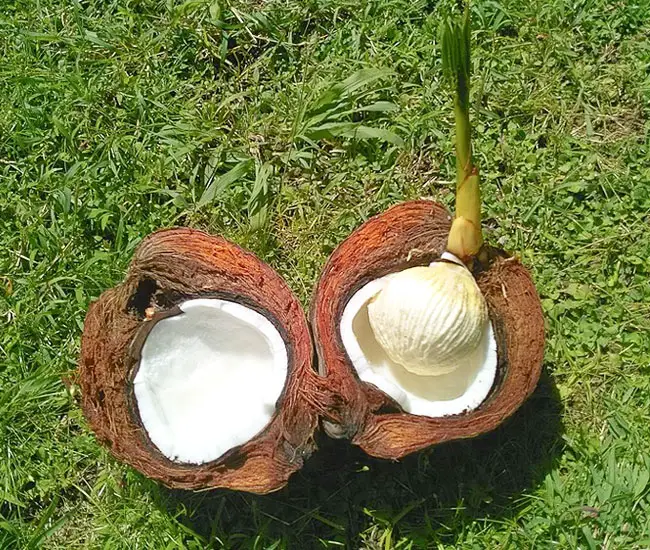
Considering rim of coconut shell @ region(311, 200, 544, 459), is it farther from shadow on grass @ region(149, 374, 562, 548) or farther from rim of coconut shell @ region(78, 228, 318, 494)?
shadow on grass @ region(149, 374, 562, 548)

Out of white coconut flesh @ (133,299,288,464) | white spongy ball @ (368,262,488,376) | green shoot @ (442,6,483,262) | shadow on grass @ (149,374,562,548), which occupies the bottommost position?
shadow on grass @ (149,374,562,548)

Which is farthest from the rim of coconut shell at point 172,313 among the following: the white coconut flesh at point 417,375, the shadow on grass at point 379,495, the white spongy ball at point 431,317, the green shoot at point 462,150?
the green shoot at point 462,150

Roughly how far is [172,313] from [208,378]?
245 mm

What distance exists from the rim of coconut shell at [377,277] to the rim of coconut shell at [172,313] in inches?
3.5

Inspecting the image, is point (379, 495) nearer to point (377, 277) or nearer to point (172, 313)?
point (377, 277)

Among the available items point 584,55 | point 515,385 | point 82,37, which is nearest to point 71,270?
point 82,37

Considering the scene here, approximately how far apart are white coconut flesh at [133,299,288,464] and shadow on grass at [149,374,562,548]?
0.38m

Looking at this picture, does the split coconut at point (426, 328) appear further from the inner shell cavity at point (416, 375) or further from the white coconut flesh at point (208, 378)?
the white coconut flesh at point (208, 378)

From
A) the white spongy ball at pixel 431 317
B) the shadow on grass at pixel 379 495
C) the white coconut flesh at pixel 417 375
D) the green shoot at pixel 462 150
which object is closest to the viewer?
the green shoot at pixel 462 150

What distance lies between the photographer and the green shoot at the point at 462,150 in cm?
199

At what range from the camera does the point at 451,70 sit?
2.04 metres

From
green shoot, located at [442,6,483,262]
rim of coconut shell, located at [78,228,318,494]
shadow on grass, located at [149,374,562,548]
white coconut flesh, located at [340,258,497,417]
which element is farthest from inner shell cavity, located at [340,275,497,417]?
shadow on grass, located at [149,374,562,548]

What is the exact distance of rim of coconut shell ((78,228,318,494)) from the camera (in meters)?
2.36

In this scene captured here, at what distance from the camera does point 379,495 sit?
2762mm
